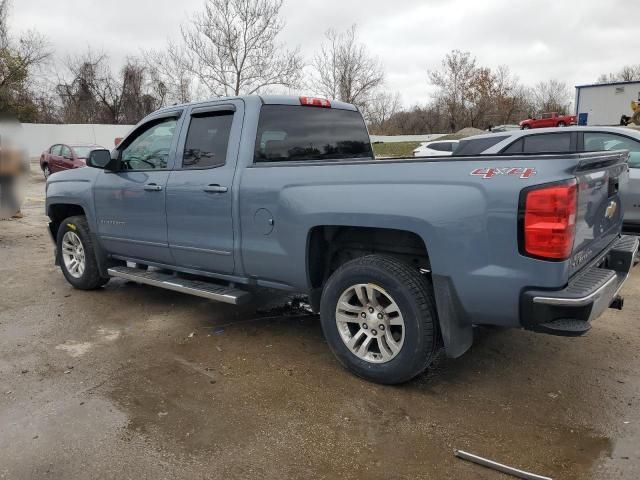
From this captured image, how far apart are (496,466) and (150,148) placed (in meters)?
4.01

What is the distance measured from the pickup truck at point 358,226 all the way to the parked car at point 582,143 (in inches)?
116

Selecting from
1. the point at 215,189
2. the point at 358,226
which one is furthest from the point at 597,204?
the point at 215,189

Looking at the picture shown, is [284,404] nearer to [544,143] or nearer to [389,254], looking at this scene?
[389,254]

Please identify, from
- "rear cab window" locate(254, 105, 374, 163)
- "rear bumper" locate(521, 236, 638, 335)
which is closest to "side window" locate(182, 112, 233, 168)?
"rear cab window" locate(254, 105, 374, 163)

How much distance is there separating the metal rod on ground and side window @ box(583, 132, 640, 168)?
17.3 feet

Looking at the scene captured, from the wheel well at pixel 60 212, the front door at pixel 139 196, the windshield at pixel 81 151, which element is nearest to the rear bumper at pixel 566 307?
the front door at pixel 139 196

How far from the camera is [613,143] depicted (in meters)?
6.77

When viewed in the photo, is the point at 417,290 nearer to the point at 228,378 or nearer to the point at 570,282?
the point at 570,282

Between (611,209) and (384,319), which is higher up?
(611,209)

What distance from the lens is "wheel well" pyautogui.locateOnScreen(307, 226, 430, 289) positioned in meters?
3.50

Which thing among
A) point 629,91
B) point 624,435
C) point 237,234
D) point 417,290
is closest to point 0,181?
point 237,234

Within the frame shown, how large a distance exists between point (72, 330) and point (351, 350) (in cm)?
275

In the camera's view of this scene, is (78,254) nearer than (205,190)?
No

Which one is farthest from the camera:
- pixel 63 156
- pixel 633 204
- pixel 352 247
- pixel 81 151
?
pixel 81 151
